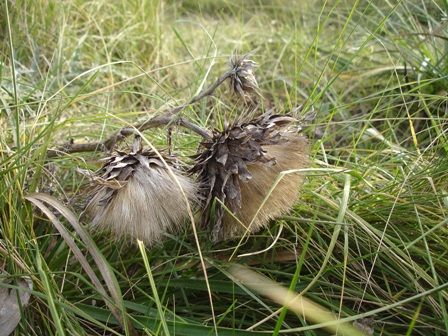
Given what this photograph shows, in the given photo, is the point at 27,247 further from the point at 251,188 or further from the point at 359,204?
the point at 359,204

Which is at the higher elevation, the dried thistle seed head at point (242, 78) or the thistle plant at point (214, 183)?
the dried thistle seed head at point (242, 78)

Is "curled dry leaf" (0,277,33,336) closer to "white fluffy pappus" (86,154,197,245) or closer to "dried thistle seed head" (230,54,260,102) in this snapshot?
"white fluffy pappus" (86,154,197,245)

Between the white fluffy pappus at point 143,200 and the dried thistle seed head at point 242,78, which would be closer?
the white fluffy pappus at point 143,200

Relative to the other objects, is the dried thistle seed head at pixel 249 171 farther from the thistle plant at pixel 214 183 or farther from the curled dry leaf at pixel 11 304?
the curled dry leaf at pixel 11 304

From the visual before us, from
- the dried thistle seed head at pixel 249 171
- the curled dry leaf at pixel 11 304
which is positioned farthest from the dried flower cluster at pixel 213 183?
the curled dry leaf at pixel 11 304

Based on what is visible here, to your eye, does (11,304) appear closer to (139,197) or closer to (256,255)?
(139,197)

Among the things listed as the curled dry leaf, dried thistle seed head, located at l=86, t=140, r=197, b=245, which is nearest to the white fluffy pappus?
dried thistle seed head, located at l=86, t=140, r=197, b=245
